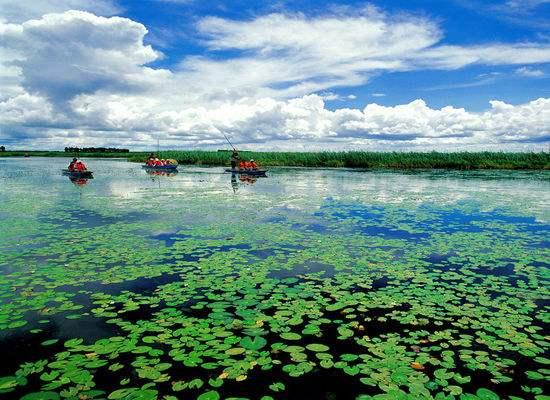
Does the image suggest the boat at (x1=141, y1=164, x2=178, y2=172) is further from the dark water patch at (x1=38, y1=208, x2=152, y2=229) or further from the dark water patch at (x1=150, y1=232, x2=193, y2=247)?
the dark water patch at (x1=150, y1=232, x2=193, y2=247)

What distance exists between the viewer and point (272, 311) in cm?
586

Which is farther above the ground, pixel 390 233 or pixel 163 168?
pixel 163 168

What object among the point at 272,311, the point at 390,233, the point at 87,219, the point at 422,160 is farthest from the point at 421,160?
the point at 272,311

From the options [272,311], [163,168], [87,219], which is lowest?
[272,311]

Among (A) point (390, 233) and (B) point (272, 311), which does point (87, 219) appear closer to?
(A) point (390, 233)

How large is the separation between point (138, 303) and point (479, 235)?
9175mm

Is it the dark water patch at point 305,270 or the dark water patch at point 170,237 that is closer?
the dark water patch at point 305,270

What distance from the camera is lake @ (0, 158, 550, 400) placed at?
161 inches

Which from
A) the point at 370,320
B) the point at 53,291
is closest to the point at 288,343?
the point at 370,320

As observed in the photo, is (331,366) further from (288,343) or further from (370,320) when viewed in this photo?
(370,320)

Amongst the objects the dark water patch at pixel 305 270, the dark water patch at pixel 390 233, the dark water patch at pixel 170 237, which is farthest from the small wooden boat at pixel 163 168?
the dark water patch at pixel 305 270

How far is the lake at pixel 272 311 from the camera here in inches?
161

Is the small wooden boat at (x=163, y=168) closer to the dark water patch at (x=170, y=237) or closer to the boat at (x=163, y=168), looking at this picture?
the boat at (x=163, y=168)

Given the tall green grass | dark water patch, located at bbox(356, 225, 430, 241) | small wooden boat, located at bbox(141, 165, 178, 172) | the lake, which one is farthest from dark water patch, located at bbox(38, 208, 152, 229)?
the tall green grass
